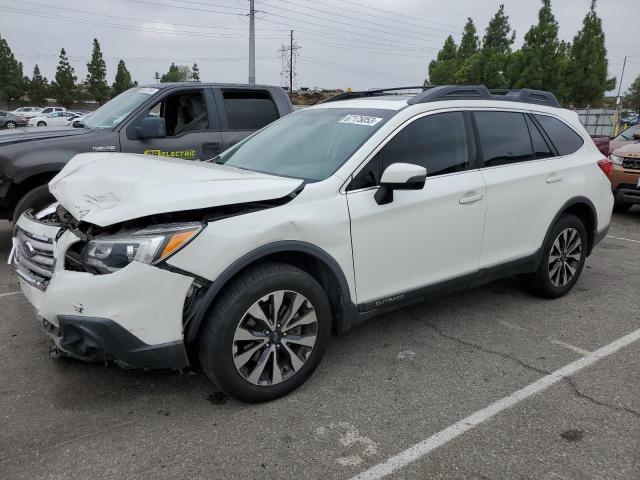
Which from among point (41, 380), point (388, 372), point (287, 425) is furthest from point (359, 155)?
point (41, 380)

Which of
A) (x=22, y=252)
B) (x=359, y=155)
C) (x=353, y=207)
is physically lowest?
(x=22, y=252)

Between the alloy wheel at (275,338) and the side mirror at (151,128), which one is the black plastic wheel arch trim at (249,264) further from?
the side mirror at (151,128)

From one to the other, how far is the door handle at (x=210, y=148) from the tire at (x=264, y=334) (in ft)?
12.2

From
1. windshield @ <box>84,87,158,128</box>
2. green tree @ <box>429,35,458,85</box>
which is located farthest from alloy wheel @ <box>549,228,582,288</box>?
green tree @ <box>429,35,458,85</box>

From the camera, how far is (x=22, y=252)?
328cm

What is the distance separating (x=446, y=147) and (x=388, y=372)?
63.2 inches

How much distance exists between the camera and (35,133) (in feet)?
18.7

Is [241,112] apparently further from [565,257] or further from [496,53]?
[496,53]

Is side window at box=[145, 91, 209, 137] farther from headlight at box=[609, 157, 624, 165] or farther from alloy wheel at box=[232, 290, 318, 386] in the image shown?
headlight at box=[609, 157, 624, 165]

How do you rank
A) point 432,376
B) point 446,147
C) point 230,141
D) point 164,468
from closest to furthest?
point 164,468, point 432,376, point 446,147, point 230,141

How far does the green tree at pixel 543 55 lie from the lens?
32.0 meters

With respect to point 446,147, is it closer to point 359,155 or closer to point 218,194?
point 359,155

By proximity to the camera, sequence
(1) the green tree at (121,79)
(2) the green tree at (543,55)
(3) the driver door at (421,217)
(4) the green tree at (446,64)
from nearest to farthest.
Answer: (3) the driver door at (421,217), (2) the green tree at (543,55), (4) the green tree at (446,64), (1) the green tree at (121,79)

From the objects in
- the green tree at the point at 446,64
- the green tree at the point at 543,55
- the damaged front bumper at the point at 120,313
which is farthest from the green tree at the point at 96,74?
the damaged front bumper at the point at 120,313
